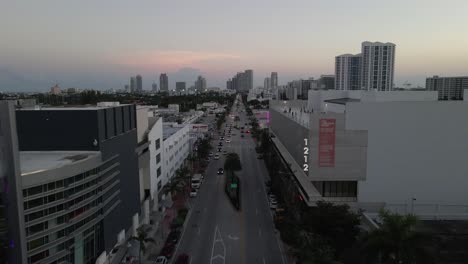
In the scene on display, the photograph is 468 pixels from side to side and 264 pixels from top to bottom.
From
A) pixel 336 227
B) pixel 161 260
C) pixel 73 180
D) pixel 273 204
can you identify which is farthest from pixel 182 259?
pixel 273 204

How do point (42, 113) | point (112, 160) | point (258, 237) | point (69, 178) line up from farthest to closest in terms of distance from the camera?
point (258, 237) → point (112, 160) → point (42, 113) → point (69, 178)

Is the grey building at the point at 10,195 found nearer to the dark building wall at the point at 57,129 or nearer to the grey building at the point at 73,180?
the grey building at the point at 73,180

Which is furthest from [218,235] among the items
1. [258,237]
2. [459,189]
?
[459,189]

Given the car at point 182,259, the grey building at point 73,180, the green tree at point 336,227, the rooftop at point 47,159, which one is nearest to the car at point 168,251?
the car at point 182,259

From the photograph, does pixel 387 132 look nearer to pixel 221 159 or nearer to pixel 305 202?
pixel 305 202

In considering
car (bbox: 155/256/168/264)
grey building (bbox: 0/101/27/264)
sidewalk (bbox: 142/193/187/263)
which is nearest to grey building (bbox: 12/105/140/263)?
grey building (bbox: 0/101/27/264)

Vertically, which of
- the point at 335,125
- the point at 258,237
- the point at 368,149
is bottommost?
the point at 258,237
